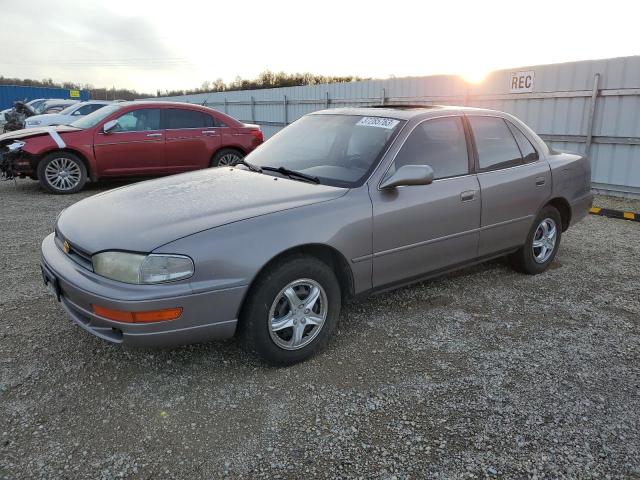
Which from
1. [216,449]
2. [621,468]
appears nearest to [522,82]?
[621,468]

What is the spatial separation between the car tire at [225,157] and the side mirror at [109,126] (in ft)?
5.71

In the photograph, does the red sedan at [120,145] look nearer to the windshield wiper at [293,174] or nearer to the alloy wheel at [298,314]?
the windshield wiper at [293,174]

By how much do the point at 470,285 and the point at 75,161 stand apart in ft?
22.6

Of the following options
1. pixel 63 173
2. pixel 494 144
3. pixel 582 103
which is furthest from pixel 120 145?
pixel 582 103

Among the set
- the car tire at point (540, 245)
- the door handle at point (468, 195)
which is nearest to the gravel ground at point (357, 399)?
the car tire at point (540, 245)

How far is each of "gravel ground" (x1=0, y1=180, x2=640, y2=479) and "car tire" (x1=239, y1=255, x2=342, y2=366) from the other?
0.45 ft

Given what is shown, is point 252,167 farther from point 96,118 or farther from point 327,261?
point 96,118

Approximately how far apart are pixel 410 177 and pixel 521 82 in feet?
25.9

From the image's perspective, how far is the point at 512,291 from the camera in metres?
4.47

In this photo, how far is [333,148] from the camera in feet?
12.7

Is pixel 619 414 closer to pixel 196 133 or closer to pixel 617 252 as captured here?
pixel 617 252

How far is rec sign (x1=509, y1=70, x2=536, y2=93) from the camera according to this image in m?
9.79

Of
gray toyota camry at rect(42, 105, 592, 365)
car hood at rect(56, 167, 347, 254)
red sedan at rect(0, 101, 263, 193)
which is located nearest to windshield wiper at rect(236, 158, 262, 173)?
gray toyota camry at rect(42, 105, 592, 365)

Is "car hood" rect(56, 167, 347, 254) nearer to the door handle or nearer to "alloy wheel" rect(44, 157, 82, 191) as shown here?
the door handle
